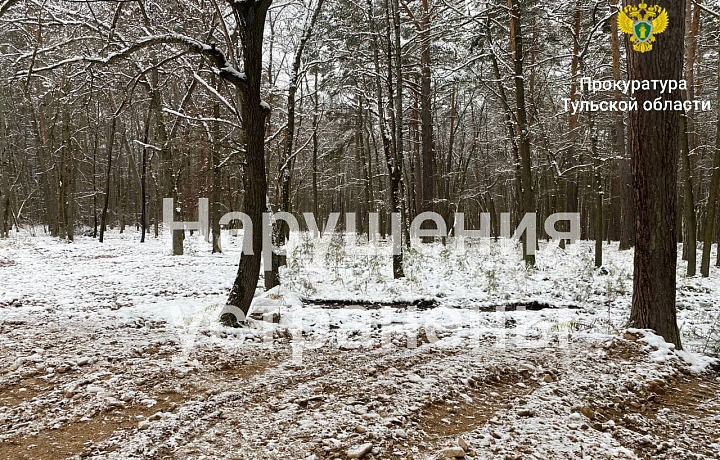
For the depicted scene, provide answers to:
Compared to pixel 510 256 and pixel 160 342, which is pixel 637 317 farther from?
pixel 510 256

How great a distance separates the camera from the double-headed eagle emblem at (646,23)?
4.63 m

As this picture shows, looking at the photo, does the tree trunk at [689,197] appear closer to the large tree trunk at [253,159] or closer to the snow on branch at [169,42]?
the large tree trunk at [253,159]

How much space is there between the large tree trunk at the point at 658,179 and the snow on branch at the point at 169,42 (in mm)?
4926

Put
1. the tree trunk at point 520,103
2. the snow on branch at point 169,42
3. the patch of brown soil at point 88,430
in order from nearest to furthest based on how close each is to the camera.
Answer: the patch of brown soil at point 88,430
the snow on branch at point 169,42
the tree trunk at point 520,103

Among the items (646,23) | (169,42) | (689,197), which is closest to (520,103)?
(689,197)

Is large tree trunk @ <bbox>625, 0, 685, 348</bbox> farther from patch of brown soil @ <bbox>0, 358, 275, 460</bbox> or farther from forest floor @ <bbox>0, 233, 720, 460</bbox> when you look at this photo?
patch of brown soil @ <bbox>0, 358, 275, 460</bbox>

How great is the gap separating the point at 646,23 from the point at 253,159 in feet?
16.5

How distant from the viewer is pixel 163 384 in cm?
388

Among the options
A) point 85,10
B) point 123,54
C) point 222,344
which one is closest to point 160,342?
point 222,344

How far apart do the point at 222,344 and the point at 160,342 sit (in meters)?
0.76

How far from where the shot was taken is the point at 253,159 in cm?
596

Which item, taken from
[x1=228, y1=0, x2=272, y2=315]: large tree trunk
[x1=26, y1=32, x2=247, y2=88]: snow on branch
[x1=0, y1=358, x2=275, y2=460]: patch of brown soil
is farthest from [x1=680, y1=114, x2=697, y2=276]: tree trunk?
[x1=0, y1=358, x2=275, y2=460]: patch of brown soil

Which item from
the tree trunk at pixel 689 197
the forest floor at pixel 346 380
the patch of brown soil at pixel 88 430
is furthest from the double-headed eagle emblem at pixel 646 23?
the tree trunk at pixel 689 197

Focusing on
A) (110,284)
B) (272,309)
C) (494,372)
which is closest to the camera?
(494,372)
